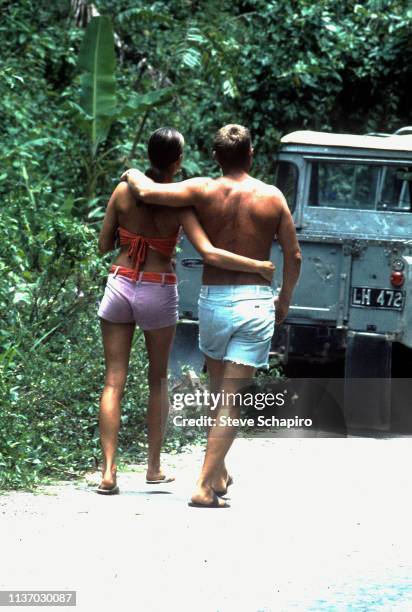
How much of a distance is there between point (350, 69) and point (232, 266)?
476 inches

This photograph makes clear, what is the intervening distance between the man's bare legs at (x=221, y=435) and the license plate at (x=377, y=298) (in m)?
3.13

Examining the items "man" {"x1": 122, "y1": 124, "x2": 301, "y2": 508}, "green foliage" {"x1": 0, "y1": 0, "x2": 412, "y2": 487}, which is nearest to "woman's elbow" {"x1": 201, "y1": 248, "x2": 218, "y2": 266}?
"man" {"x1": 122, "y1": 124, "x2": 301, "y2": 508}

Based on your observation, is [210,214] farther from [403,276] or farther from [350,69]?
[350,69]

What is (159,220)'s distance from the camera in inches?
254

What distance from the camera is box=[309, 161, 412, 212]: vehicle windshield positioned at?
424 inches

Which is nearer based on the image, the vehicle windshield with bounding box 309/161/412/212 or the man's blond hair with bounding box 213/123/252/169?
the man's blond hair with bounding box 213/123/252/169

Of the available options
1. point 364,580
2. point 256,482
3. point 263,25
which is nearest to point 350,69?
point 263,25

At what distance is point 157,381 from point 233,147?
1.32 m

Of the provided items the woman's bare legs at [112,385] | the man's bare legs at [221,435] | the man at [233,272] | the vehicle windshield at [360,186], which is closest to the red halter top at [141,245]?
the man at [233,272]

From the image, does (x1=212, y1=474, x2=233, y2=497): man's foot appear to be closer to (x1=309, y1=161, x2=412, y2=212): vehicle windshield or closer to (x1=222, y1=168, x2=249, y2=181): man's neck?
(x1=222, y1=168, x2=249, y2=181): man's neck

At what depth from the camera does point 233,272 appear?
6.26m

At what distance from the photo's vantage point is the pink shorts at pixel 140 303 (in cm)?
647

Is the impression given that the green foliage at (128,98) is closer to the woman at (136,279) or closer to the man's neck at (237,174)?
the woman at (136,279)

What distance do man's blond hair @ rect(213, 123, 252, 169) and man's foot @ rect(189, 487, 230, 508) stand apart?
1.63 metres
